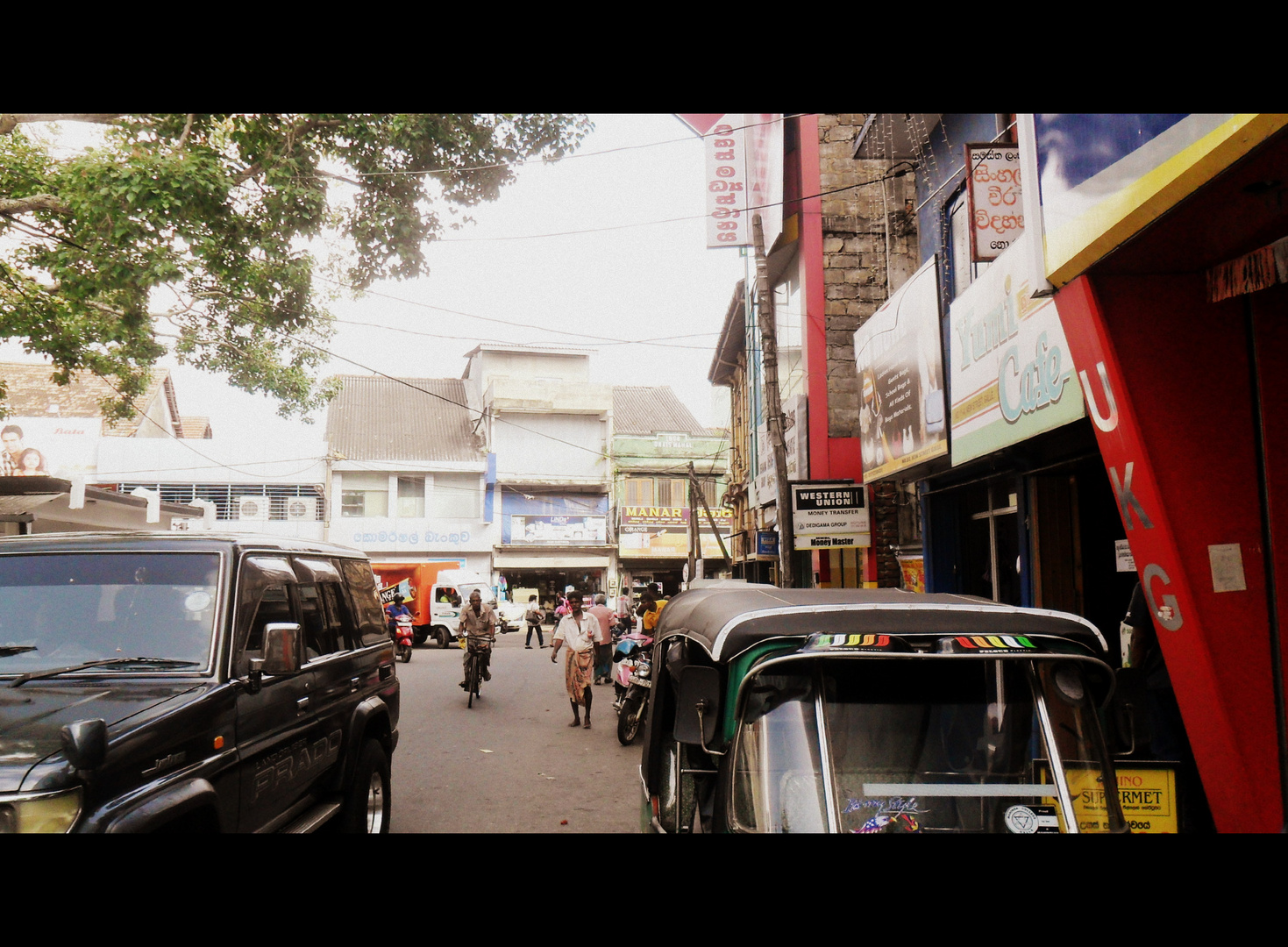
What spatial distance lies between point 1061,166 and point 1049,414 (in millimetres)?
2664

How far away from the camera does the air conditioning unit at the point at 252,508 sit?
35.8 metres

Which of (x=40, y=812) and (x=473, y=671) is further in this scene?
(x=473, y=671)

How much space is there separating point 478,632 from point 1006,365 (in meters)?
8.43

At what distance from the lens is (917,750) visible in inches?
132

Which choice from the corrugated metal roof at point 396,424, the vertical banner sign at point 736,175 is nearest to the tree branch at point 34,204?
the vertical banner sign at point 736,175

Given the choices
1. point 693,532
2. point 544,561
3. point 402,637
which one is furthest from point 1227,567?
point 544,561

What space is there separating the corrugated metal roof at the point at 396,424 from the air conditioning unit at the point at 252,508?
4.43 metres

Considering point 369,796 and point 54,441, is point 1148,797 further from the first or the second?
point 54,441

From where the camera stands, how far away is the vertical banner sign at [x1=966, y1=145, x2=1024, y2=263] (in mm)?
9984

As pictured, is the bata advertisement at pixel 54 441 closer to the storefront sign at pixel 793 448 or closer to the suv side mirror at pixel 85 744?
the storefront sign at pixel 793 448

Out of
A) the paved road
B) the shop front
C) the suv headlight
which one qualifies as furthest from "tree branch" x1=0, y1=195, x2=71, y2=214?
the shop front

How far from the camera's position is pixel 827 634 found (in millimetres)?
3320
